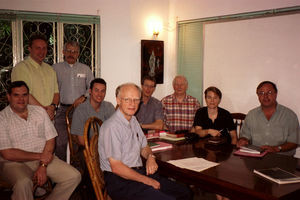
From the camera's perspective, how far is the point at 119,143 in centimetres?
197

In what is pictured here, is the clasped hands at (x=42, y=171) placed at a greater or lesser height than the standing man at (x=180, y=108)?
lesser

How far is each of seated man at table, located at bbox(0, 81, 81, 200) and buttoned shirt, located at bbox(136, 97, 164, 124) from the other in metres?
1.12

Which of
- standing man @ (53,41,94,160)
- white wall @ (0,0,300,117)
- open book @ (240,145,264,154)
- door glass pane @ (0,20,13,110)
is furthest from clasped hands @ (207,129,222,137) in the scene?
door glass pane @ (0,20,13,110)

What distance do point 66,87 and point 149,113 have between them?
3.61 feet

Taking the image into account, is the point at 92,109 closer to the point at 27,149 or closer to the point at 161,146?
the point at 27,149

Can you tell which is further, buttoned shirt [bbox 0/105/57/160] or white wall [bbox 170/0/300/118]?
white wall [bbox 170/0/300/118]

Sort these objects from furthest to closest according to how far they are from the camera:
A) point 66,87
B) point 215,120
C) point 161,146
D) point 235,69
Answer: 1. point 235,69
2. point 66,87
3. point 215,120
4. point 161,146

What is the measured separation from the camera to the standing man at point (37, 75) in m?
3.19

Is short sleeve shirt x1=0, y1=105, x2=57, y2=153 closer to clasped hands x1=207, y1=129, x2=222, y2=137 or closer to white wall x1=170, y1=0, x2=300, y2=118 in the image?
clasped hands x1=207, y1=129, x2=222, y2=137

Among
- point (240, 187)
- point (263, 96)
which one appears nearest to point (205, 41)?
point (263, 96)

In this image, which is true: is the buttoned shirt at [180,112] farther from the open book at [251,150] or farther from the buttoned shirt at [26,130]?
the buttoned shirt at [26,130]

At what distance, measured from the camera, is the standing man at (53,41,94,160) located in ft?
12.0

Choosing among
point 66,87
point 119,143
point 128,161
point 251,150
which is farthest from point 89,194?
point 251,150

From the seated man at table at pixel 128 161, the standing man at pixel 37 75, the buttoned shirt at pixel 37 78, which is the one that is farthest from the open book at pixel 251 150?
the buttoned shirt at pixel 37 78
